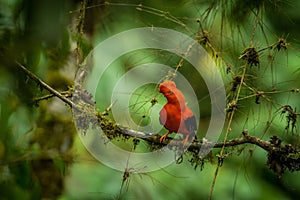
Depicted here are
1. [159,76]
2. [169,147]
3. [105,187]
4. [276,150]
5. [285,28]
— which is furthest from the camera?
[105,187]

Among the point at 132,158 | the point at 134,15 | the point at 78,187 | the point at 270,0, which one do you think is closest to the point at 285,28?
the point at 270,0

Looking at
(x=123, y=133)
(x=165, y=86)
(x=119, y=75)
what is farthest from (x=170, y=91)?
(x=119, y=75)

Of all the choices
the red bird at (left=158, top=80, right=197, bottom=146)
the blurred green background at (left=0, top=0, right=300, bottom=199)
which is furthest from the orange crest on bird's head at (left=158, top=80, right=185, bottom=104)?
the blurred green background at (left=0, top=0, right=300, bottom=199)

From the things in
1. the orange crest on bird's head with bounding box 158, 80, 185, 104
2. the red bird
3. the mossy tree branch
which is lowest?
the mossy tree branch

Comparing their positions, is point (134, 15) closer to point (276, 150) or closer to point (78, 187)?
point (276, 150)

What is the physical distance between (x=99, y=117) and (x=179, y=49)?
1.25 ft

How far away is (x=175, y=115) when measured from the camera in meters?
1.65

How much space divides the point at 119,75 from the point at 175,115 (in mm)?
718

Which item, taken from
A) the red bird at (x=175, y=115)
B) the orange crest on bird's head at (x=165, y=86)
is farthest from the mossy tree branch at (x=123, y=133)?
the orange crest on bird's head at (x=165, y=86)

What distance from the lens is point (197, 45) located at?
1.86 m

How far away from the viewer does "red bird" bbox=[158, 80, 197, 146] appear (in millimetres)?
1638

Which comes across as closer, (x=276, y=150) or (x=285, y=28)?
(x=276, y=150)

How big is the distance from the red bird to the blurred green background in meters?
0.11

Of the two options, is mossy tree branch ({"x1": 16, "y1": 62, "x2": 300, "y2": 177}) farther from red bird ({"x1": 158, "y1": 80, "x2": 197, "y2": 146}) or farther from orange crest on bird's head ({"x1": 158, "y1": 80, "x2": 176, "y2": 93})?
orange crest on bird's head ({"x1": 158, "y1": 80, "x2": 176, "y2": 93})
